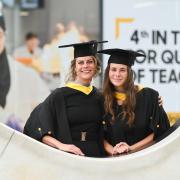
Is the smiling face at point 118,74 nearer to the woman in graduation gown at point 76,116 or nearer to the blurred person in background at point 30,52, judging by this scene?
the woman in graduation gown at point 76,116

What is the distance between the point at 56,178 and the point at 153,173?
2.18ft

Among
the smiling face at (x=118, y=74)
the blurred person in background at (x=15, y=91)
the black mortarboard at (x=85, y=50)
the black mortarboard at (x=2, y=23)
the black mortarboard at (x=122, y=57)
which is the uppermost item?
the black mortarboard at (x=2, y=23)

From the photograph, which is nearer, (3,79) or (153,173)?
(153,173)

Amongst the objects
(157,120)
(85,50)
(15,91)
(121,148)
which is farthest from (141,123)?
(15,91)

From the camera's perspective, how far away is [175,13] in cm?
790

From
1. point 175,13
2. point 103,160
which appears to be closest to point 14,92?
point 175,13

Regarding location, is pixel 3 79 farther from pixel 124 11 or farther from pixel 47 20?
pixel 124 11

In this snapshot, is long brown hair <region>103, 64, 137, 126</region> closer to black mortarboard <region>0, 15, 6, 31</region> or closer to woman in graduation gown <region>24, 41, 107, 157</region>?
woman in graduation gown <region>24, 41, 107, 157</region>

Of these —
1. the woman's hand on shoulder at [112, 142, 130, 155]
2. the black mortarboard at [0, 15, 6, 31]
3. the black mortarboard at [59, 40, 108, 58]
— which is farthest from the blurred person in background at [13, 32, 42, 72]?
the woman's hand on shoulder at [112, 142, 130, 155]

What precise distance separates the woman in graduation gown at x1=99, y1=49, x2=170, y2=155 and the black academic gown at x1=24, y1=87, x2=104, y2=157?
107 millimetres

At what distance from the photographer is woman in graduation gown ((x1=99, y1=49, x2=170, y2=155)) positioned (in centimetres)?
443

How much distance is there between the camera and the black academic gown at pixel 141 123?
4.45m

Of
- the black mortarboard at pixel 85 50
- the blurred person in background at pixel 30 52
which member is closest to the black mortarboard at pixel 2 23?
the blurred person in background at pixel 30 52

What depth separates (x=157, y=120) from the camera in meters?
4.52
